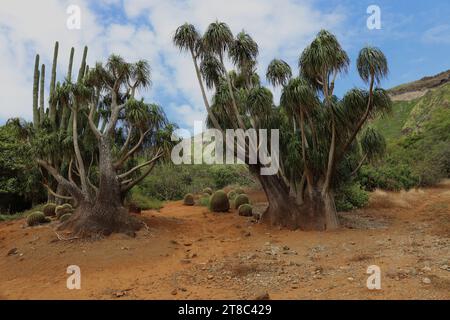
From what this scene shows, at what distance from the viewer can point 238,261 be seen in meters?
8.36

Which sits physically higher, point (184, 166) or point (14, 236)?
point (184, 166)

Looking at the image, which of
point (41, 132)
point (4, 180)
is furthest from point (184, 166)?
point (41, 132)

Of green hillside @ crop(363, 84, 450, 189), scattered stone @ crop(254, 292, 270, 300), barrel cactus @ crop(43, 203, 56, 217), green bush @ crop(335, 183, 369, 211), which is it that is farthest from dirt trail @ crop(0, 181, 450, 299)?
green hillside @ crop(363, 84, 450, 189)

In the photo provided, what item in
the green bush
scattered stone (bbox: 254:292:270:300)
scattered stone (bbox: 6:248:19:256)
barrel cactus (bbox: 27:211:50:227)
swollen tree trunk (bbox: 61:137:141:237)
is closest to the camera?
scattered stone (bbox: 254:292:270:300)

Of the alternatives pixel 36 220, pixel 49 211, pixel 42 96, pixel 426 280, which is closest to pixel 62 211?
pixel 36 220

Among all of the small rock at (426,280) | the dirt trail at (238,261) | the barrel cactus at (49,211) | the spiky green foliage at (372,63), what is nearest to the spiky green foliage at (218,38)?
the spiky green foliage at (372,63)

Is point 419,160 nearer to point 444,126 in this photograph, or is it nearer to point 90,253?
point 444,126

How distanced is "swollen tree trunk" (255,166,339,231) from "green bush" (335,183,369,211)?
4387mm

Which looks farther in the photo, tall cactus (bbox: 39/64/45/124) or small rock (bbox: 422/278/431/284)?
tall cactus (bbox: 39/64/45/124)

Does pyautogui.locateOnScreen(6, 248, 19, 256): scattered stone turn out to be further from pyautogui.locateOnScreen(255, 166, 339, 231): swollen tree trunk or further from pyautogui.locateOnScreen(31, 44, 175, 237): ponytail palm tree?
pyautogui.locateOnScreen(255, 166, 339, 231): swollen tree trunk

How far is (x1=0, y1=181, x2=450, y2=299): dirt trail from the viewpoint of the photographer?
20.3 feet

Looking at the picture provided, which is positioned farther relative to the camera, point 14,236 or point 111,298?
point 14,236

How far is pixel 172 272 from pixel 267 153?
5.56 m

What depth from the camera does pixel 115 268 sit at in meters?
8.25
